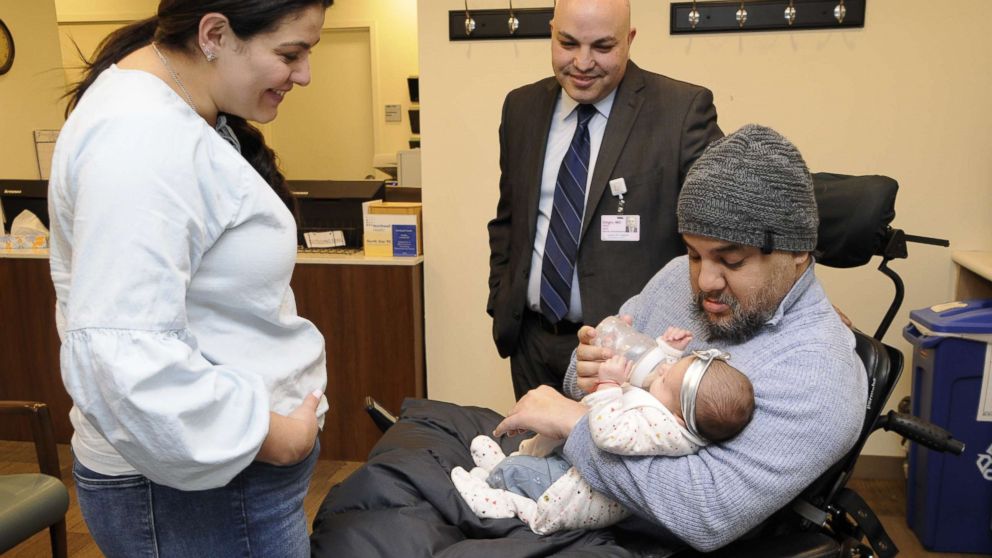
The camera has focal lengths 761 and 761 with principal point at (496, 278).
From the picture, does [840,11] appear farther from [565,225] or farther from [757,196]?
[757,196]

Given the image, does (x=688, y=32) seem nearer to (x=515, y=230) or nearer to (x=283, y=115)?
(x=515, y=230)

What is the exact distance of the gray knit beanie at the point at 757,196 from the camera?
1398 millimetres

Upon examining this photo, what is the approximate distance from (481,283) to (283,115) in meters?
4.29

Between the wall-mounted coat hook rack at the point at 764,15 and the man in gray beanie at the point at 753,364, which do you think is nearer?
the man in gray beanie at the point at 753,364

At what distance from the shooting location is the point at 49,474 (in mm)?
2229

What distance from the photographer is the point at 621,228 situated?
2215mm

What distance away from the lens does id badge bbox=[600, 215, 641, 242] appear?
2209 millimetres

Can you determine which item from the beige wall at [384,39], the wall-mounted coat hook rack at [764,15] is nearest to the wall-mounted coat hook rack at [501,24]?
the wall-mounted coat hook rack at [764,15]

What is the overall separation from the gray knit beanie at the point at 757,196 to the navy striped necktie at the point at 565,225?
794 mm

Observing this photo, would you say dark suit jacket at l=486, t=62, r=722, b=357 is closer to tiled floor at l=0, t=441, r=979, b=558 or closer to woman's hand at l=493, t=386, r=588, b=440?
woman's hand at l=493, t=386, r=588, b=440

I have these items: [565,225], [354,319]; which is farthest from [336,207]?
[565,225]

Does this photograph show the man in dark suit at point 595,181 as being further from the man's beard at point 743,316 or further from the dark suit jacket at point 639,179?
the man's beard at point 743,316

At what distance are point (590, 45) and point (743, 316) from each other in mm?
1008

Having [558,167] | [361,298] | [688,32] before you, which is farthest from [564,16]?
[361,298]
